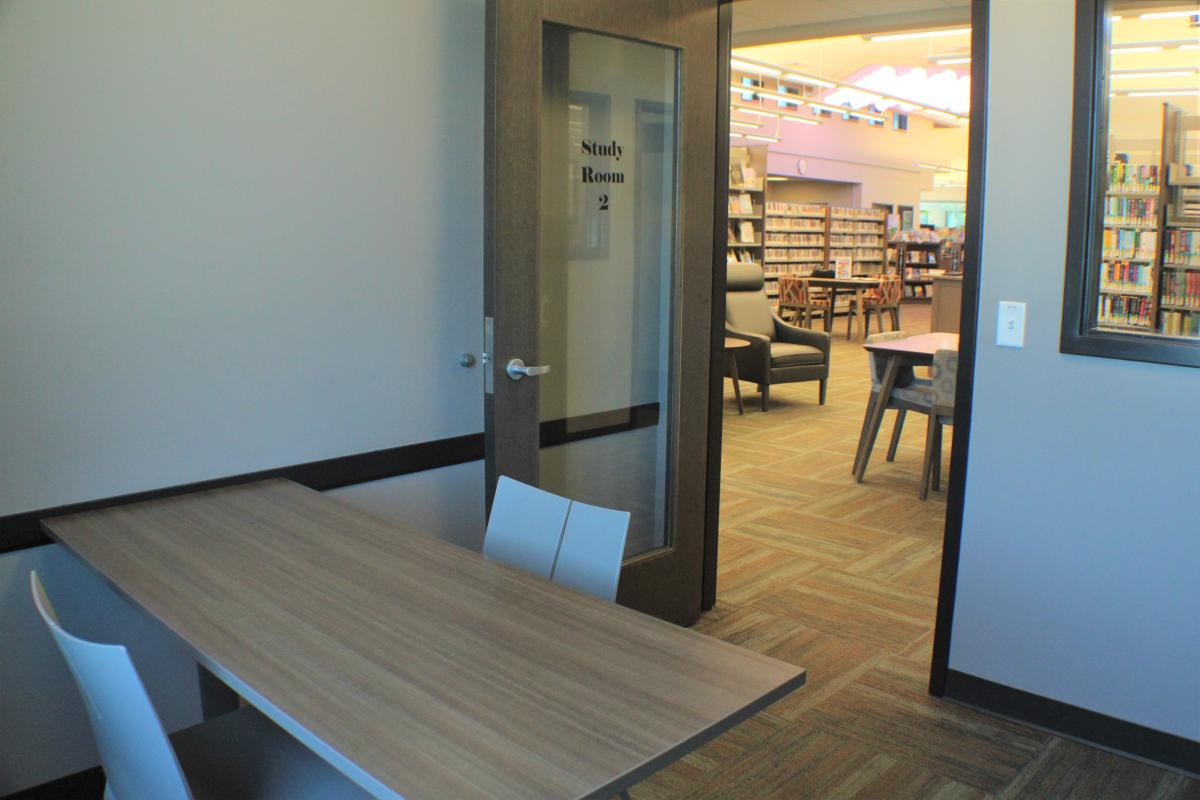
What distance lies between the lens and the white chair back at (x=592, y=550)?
2057mm

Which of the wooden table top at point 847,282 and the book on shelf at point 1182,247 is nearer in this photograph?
the book on shelf at point 1182,247

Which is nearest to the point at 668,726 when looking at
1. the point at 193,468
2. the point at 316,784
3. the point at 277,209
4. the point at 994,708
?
the point at 316,784

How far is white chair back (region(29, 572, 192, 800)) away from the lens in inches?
54.9

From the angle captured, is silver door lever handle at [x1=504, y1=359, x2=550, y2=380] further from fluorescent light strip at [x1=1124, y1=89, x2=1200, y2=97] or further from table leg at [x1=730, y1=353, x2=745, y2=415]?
table leg at [x1=730, y1=353, x2=745, y2=415]

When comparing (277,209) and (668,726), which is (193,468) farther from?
(668,726)

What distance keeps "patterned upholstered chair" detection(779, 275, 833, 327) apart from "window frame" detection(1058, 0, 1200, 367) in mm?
10193

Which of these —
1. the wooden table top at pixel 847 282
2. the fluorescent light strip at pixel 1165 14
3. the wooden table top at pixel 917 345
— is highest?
the fluorescent light strip at pixel 1165 14

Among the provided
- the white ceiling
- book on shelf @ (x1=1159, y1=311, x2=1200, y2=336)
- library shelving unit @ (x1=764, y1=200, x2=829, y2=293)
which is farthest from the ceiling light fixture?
library shelving unit @ (x1=764, y1=200, x2=829, y2=293)

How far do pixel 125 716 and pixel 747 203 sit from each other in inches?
521

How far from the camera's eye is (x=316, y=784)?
1706 mm

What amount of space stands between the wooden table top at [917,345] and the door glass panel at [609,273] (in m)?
2.40

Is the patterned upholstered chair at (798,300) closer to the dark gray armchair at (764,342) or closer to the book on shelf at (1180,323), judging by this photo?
the dark gray armchair at (764,342)

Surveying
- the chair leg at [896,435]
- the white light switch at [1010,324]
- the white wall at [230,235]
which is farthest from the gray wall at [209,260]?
the chair leg at [896,435]

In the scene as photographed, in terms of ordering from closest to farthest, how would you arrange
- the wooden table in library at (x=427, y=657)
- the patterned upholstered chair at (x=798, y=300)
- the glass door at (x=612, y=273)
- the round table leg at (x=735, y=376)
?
the wooden table in library at (x=427, y=657) < the glass door at (x=612, y=273) < the round table leg at (x=735, y=376) < the patterned upholstered chair at (x=798, y=300)
